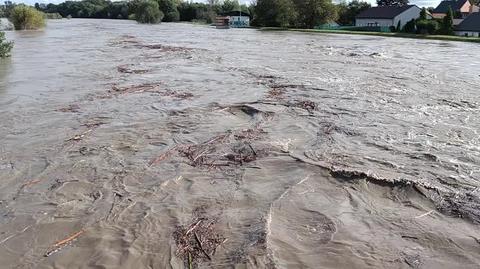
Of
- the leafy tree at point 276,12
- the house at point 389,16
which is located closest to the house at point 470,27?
the house at point 389,16

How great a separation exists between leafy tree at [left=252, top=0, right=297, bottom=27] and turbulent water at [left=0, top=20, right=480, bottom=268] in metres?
74.2

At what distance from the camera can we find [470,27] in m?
65.2

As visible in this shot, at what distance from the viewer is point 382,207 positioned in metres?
6.13

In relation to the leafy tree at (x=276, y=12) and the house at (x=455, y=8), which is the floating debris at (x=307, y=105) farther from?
the house at (x=455, y=8)

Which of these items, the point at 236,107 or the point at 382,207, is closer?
the point at 382,207

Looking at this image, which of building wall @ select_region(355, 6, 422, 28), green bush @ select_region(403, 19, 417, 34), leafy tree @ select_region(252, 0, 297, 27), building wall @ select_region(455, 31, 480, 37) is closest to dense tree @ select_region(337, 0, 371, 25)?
building wall @ select_region(355, 6, 422, 28)

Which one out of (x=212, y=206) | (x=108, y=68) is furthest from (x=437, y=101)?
(x=108, y=68)

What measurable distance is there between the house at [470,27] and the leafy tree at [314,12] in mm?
23965

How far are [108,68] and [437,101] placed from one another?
13.8 m

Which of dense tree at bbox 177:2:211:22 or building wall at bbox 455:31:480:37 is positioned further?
dense tree at bbox 177:2:211:22

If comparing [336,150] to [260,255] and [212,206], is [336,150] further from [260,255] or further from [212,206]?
[260,255]

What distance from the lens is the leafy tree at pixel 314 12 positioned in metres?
83.8

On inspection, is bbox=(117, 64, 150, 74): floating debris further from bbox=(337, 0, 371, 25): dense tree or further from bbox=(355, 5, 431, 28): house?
bbox=(337, 0, 371, 25): dense tree

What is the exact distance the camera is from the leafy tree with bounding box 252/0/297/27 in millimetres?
86000
